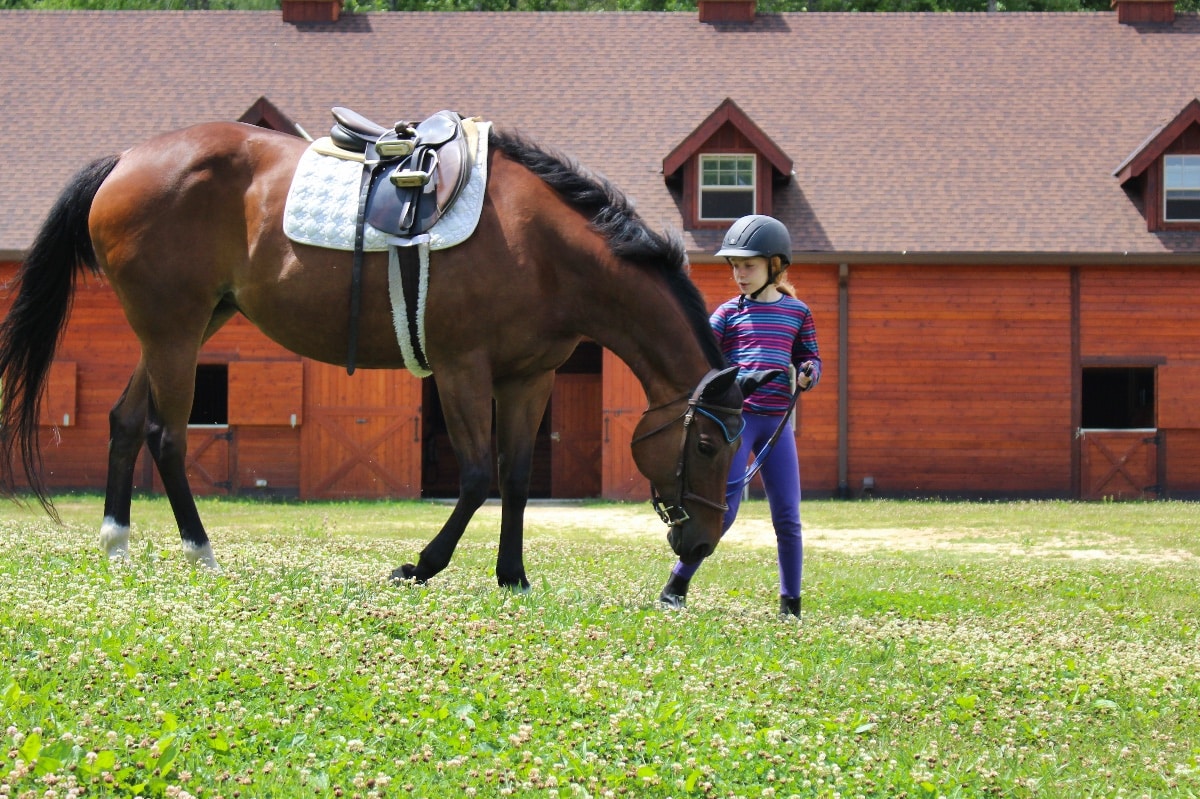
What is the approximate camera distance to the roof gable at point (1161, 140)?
2112cm

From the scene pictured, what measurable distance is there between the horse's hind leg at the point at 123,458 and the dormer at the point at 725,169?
1525 cm

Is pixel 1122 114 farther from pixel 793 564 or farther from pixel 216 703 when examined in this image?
pixel 216 703

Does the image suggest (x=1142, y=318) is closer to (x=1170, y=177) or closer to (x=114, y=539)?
(x=1170, y=177)

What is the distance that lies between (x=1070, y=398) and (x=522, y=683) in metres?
18.5

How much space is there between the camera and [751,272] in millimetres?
7090

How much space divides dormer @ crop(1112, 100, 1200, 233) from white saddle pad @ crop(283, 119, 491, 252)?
1792cm

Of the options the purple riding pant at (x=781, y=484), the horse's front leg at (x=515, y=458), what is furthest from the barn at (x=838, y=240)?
the horse's front leg at (x=515, y=458)

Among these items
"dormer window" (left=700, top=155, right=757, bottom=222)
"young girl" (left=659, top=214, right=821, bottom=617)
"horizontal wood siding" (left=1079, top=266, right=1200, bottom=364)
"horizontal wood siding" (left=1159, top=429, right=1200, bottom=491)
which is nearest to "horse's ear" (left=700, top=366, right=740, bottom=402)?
"young girl" (left=659, top=214, right=821, bottom=617)

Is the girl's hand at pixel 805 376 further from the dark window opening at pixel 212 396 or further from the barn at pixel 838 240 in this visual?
the dark window opening at pixel 212 396

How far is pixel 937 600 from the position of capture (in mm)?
8359

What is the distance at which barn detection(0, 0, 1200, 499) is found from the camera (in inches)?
829

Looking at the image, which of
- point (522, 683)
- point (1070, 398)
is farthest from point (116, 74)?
point (522, 683)

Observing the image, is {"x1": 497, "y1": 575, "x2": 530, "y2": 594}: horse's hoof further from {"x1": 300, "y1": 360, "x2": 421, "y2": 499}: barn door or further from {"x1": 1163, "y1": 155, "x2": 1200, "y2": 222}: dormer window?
{"x1": 1163, "y1": 155, "x2": 1200, "y2": 222}: dormer window

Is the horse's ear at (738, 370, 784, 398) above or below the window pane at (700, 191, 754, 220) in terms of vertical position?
below
